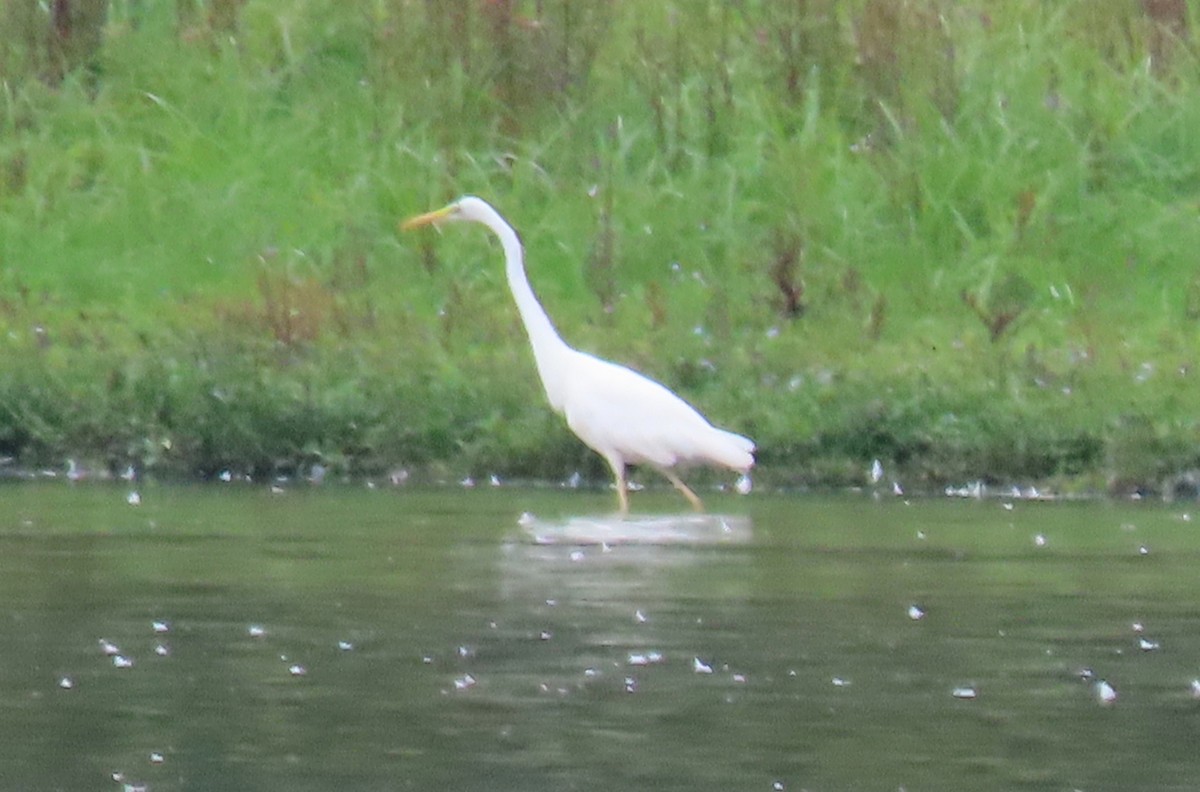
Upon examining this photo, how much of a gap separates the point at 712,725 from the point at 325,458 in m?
8.12

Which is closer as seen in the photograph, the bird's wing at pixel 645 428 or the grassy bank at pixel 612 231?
the bird's wing at pixel 645 428

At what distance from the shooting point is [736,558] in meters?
11.1

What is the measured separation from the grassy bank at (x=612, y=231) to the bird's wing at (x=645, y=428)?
109 cm

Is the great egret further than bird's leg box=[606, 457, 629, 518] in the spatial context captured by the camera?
Yes

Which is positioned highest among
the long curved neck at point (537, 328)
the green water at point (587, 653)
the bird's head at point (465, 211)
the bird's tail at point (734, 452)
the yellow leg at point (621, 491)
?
the bird's head at point (465, 211)

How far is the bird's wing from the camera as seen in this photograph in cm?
1373

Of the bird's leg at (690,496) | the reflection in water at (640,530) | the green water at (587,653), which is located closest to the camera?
the green water at (587,653)

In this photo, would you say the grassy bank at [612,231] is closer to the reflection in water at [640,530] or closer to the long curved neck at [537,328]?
the long curved neck at [537,328]

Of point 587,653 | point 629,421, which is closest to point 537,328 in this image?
point 629,421

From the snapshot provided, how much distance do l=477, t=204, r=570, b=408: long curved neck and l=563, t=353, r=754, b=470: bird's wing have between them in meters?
0.30

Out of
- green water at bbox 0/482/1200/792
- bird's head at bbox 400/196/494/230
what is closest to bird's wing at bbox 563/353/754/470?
green water at bbox 0/482/1200/792

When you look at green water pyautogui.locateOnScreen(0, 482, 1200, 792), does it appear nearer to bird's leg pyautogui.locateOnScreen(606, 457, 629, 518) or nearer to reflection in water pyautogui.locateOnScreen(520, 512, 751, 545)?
reflection in water pyautogui.locateOnScreen(520, 512, 751, 545)

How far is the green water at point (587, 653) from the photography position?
655cm

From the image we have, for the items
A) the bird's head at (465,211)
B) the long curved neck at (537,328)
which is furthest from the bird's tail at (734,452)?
the bird's head at (465,211)
